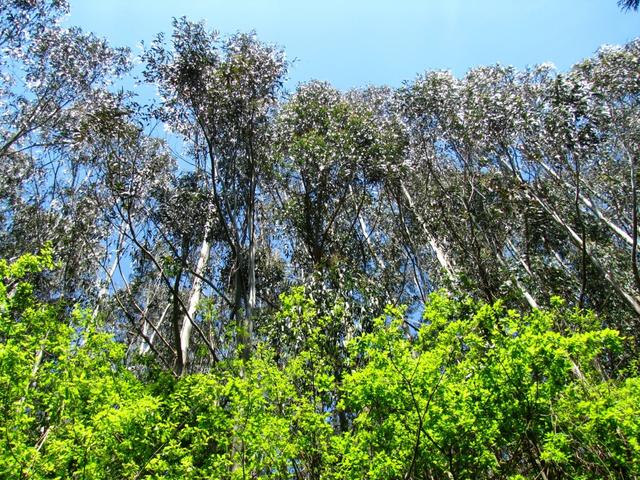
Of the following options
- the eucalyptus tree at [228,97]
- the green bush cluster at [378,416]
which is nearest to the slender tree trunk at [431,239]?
the eucalyptus tree at [228,97]

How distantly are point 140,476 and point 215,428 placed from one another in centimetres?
97

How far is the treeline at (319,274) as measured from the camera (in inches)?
196

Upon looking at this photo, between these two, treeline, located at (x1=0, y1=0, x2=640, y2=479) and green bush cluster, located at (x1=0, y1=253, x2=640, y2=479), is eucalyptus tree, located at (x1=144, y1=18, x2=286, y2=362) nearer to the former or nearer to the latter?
treeline, located at (x1=0, y1=0, x2=640, y2=479)

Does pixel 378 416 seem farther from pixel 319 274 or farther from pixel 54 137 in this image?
pixel 54 137

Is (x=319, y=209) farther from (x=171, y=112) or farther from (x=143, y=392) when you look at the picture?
(x=143, y=392)

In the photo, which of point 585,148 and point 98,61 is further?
point 98,61

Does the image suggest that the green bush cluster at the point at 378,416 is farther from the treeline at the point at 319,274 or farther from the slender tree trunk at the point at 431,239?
the slender tree trunk at the point at 431,239

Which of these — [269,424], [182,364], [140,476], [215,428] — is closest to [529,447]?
[269,424]

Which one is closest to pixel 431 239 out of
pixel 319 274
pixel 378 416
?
pixel 319 274

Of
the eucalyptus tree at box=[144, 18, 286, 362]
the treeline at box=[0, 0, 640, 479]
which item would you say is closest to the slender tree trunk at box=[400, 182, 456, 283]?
the treeline at box=[0, 0, 640, 479]

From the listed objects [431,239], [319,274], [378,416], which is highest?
[431,239]

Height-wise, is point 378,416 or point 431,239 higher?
point 431,239

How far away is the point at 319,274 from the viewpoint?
388 inches

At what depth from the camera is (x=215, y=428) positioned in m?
5.60
